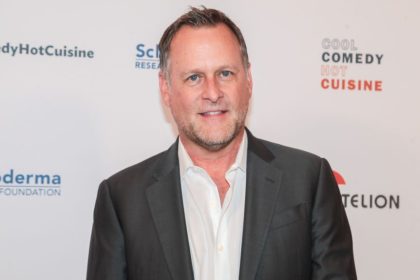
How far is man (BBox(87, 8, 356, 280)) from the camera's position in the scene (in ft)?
5.80

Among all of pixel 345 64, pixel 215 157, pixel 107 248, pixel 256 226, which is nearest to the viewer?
pixel 256 226

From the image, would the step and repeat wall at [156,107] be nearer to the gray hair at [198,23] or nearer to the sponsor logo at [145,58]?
the sponsor logo at [145,58]

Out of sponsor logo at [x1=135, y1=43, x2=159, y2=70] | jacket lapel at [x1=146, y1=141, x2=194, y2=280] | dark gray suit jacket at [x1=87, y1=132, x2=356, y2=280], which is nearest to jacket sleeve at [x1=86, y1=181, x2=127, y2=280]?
dark gray suit jacket at [x1=87, y1=132, x2=356, y2=280]

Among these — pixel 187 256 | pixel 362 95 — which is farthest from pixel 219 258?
pixel 362 95

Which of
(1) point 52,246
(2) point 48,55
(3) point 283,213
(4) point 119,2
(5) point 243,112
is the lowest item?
(1) point 52,246

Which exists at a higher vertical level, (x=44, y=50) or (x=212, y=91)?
(x=44, y=50)

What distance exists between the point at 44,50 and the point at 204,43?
1064 millimetres

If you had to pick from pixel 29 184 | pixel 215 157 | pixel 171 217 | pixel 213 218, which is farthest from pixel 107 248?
pixel 29 184

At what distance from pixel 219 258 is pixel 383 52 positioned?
1.53 m

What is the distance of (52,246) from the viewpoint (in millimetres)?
2578

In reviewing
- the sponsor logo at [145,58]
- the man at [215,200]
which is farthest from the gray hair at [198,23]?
the sponsor logo at [145,58]

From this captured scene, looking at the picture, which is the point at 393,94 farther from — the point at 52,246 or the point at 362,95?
the point at 52,246

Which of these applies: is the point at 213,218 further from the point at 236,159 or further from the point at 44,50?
the point at 44,50

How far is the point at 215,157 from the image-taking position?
1.97m
